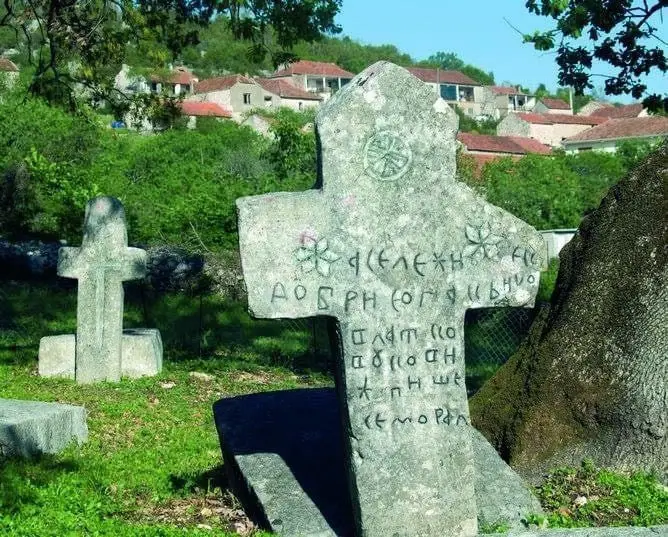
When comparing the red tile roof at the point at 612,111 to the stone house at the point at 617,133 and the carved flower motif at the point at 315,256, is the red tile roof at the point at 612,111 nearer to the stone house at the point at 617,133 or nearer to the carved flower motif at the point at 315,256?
the stone house at the point at 617,133

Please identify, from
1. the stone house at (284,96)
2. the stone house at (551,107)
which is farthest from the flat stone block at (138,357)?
the stone house at (551,107)

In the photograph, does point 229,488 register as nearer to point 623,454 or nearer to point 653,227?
point 623,454

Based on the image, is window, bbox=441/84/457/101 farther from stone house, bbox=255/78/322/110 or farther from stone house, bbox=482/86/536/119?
stone house, bbox=255/78/322/110

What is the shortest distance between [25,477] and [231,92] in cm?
9967

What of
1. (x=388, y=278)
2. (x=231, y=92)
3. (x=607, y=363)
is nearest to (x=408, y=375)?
(x=388, y=278)

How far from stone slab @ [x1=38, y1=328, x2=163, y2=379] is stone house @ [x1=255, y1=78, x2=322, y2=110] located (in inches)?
3859

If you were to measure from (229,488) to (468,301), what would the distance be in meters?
1.95

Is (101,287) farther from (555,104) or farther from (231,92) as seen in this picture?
(555,104)

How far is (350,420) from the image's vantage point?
4.97 m

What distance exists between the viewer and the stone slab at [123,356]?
38.1ft

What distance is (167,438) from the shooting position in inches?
345

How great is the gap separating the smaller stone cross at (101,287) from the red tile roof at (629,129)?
65638 mm

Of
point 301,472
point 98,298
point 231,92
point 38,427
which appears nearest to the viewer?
point 301,472

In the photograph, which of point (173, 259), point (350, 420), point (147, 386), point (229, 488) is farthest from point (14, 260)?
point (350, 420)
